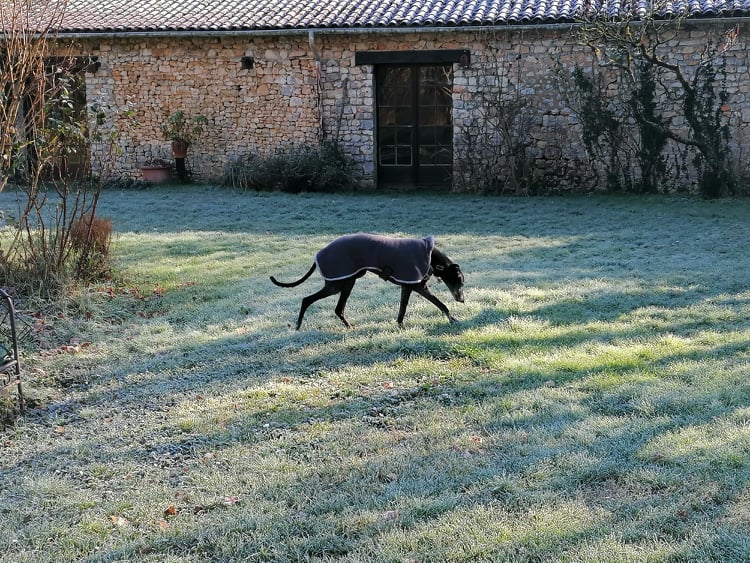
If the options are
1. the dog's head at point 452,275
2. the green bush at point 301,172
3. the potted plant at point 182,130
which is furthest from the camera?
the potted plant at point 182,130

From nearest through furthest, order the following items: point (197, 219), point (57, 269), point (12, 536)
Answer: point (12, 536)
point (57, 269)
point (197, 219)

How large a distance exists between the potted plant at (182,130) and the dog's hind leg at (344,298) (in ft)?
34.8

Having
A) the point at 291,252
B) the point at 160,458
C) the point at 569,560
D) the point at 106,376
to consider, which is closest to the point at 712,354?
the point at 569,560

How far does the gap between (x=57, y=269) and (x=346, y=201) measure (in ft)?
22.0

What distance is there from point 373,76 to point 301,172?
231cm

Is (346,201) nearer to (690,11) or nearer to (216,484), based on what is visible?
(690,11)

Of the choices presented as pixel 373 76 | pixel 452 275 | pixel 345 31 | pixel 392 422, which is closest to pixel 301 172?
pixel 373 76

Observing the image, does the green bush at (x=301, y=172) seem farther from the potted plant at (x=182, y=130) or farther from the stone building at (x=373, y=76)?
the potted plant at (x=182, y=130)

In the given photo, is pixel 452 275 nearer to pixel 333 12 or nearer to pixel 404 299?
pixel 404 299

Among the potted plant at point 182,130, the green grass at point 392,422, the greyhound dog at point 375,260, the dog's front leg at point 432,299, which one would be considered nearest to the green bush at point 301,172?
the potted plant at point 182,130

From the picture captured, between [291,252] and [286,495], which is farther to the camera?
[291,252]

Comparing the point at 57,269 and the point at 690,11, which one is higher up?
the point at 690,11

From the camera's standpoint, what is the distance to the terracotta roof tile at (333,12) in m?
13.2

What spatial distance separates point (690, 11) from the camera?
1263 centimetres
